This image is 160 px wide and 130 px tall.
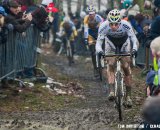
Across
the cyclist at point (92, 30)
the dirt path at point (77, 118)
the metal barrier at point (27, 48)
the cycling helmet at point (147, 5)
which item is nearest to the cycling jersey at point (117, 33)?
the dirt path at point (77, 118)

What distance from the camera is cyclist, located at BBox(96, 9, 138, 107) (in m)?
11.1

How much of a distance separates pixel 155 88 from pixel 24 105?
15.7 feet

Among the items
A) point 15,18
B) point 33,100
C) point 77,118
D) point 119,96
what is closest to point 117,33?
point 119,96

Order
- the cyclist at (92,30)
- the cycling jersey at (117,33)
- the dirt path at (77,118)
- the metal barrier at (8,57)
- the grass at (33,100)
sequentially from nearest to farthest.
A: the dirt path at (77,118)
the cycling jersey at (117,33)
the grass at (33,100)
the metal barrier at (8,57)
the cyclist at (92,30)

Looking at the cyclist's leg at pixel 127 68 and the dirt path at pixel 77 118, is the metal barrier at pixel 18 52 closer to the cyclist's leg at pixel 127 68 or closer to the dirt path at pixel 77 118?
the dirt path at pixel 77 118

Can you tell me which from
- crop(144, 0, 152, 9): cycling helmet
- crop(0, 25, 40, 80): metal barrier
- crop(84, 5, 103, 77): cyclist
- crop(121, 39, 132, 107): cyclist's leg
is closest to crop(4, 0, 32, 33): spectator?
crop(0, 25, 40, 80): metal barrier

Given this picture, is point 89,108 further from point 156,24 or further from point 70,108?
point 156,24

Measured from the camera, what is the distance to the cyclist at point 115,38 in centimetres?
1114

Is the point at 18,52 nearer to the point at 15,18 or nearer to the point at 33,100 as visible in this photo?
the point at 15,18

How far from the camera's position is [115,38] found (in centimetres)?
1154

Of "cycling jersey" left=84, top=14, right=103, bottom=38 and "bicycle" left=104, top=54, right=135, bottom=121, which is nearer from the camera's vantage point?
"bicycle" left=104, top=54, right=135, bottom=121

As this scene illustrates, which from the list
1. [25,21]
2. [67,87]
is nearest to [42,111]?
[25,21]

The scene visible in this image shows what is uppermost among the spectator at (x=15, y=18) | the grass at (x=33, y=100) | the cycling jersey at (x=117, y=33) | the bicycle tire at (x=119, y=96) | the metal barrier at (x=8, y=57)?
the spectator at (x=15, y=18)

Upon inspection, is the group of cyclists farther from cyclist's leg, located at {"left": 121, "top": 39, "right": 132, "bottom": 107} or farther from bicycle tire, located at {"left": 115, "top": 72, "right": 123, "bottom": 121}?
bicycle tire, located at {"left": 115, "top": 72, "right": 123, "bottom": 121}
